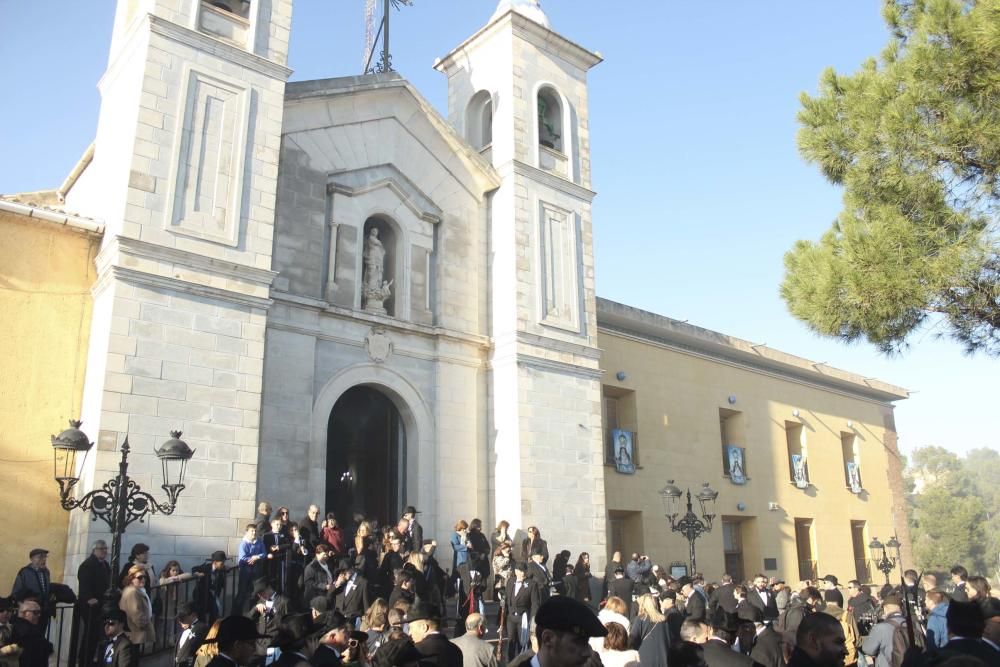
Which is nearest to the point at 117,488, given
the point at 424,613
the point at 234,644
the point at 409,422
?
the point at 424,613

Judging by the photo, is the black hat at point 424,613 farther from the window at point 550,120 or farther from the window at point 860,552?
the window at point 860,552

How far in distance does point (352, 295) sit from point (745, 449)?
14.6m

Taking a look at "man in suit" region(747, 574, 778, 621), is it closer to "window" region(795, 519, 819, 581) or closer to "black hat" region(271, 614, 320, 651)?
"black hat" region(271, 614, 320, 651)

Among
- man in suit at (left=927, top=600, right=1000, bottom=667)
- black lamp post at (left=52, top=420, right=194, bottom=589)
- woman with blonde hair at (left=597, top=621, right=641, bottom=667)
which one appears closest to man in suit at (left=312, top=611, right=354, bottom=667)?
woman with blonde hair at (left=597, top=621, right=641, bottom=667)

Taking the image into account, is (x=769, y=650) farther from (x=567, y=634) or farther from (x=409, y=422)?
(x=409, y=422)

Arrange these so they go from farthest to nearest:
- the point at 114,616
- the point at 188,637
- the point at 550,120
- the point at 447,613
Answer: the point at 550,120, the point at 447,613, the point at 188,637, the point at 114,616

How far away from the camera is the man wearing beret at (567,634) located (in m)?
3.97

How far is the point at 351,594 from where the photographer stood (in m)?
11.7

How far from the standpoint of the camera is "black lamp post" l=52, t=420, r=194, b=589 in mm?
10469

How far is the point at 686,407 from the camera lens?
2528cm

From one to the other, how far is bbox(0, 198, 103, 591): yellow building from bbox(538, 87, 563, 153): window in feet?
35.3

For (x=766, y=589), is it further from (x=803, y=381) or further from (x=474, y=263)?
(x=803, y=381)

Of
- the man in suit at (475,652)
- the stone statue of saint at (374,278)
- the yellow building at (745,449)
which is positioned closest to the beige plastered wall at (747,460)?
the yellow building at (745,449)

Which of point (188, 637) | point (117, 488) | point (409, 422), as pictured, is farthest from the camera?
point (409, 422)
